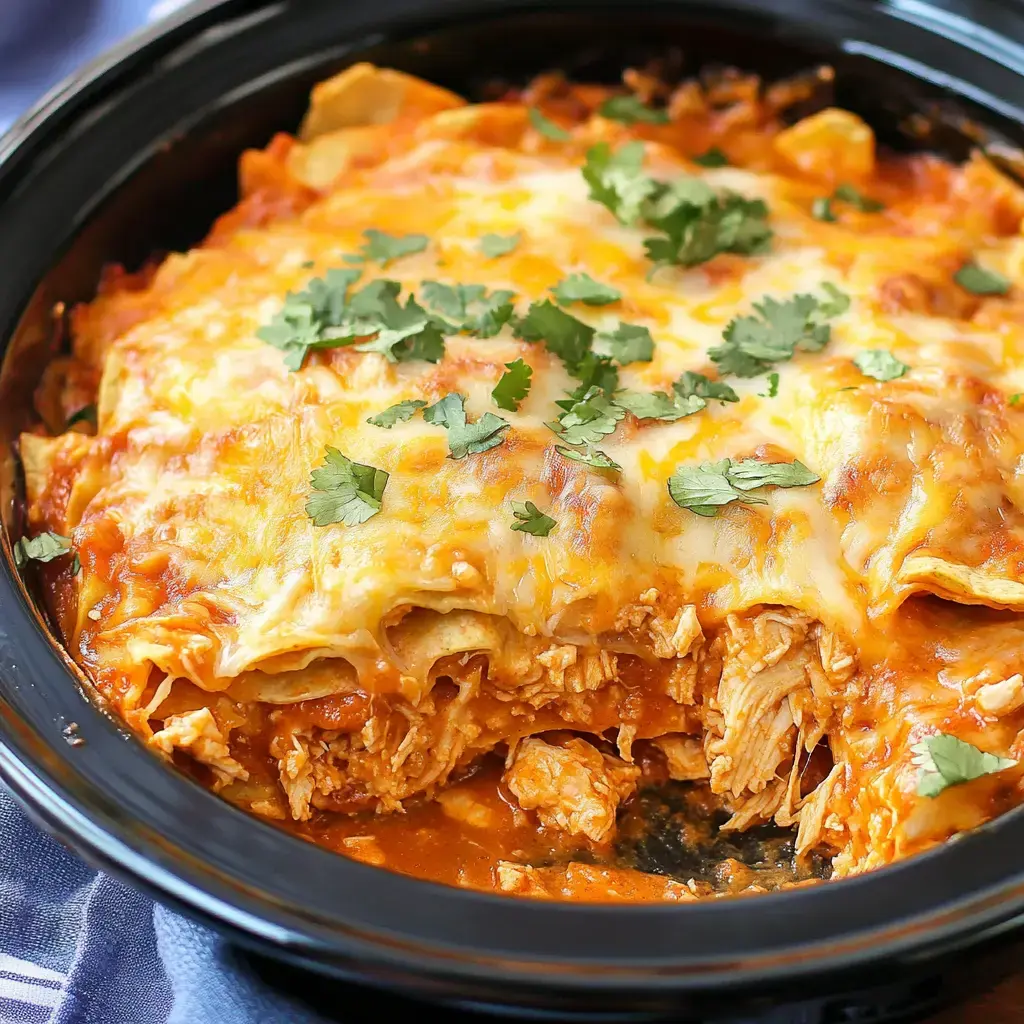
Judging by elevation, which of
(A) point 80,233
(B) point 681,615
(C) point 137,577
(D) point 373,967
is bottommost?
(B) point 681,615

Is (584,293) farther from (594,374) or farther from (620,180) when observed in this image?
(620,180)

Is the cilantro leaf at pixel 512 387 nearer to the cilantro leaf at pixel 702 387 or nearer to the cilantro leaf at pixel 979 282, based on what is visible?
the cilantro leaf at pixel 702 387

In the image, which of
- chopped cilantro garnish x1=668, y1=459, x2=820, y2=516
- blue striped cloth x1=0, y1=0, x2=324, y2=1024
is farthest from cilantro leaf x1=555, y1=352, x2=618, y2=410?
blue striped cloth x1=0, y1=0, x2=324, y2=1024

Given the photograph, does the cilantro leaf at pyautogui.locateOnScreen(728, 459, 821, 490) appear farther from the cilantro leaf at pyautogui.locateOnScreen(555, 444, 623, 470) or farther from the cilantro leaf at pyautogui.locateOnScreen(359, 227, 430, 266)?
the cilantro leaf at pyautogui.locateOnScreen(359, 227, 430, 266)

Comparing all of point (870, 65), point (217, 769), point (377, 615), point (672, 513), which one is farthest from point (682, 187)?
point (217, 769)

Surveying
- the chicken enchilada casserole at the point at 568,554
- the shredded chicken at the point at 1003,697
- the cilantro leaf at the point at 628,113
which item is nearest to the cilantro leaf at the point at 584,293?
the chicken enchilada casserole at the point at 568,554

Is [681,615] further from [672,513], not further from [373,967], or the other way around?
[373,967]
